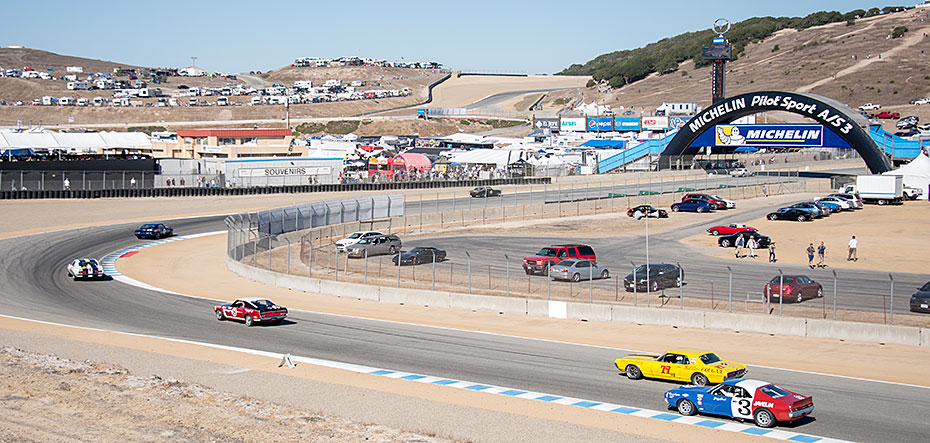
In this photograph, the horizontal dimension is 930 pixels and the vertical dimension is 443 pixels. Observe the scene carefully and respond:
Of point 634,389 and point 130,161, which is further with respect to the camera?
point 130,161

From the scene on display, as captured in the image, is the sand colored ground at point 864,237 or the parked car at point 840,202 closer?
the sand colored ground at point 864,237

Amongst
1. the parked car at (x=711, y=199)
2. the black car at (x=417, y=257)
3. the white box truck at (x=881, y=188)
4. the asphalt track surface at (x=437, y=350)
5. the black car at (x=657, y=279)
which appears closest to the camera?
the asphalt track surface at (x=437, y=350)

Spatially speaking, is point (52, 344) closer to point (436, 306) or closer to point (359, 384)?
point (359, 384)

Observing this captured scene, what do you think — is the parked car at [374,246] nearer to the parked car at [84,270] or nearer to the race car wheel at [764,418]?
the parked car at [84,270]

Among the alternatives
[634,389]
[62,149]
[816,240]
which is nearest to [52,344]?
[634,389]

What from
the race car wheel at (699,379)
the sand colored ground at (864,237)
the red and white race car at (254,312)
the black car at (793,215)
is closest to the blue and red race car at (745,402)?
the race car wheel at (699,379)

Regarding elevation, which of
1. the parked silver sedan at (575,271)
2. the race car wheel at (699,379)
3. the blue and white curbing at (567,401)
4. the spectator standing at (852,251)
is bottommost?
the blue and white curbing at (567,401)

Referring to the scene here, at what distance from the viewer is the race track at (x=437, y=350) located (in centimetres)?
1945

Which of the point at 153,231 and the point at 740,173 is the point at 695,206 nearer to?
the point at 740,173

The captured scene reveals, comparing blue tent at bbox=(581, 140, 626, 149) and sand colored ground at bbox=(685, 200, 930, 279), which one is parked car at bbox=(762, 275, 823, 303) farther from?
blue tent at bbox=(581, 140, 626, 149)

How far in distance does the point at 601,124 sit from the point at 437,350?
10205 centimetres

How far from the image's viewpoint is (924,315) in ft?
94.3

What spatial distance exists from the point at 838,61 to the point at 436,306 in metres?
161

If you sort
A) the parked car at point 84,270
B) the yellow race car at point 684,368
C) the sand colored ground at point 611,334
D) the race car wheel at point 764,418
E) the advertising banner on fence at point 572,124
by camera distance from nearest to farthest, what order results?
the race car wheel at point 764,418 → the yellow race car at point 684,368 → the sand colored ground at point 611,334 → the parked car at point 84,270 → the advertising banner on fence at point 572,124
